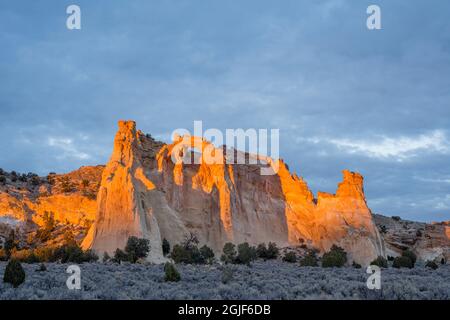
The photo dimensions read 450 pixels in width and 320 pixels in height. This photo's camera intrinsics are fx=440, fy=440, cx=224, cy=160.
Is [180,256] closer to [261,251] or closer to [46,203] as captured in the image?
[261,251]

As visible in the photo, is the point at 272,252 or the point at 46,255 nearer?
the point at 46,255

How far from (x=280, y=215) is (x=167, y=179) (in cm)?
1745

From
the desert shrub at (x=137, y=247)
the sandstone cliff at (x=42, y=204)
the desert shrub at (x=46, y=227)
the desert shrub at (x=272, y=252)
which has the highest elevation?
the sandstone cliff at (x=42, y=204)

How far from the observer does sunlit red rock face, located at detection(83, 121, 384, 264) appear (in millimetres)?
43438

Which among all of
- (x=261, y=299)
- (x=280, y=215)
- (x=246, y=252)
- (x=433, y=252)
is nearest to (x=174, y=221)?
(x=246, y=252)

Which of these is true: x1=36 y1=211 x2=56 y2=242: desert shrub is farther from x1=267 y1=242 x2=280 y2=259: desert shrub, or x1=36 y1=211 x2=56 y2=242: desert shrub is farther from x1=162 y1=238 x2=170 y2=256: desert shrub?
x1=267 y1=242 x2=280 y2=259: desert shrub

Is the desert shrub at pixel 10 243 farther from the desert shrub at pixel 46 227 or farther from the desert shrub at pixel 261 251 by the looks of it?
the desert shrub at pixel 261 251

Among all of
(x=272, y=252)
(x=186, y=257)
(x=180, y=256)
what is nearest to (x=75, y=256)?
(x=180, y=256)

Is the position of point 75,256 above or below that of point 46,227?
below

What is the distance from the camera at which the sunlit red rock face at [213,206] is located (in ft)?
143

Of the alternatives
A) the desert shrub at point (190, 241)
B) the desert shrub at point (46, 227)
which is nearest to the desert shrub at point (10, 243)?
the desert shrub at point (46, 227)

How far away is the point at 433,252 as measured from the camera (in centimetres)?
5722

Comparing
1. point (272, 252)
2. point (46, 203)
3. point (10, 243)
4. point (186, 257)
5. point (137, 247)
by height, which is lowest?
point (272, 252)

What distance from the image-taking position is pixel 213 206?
180ft
